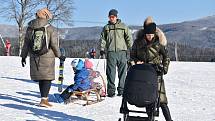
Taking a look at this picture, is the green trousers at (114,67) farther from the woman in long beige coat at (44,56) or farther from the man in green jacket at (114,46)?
the woman in long beige coat at (44,56)

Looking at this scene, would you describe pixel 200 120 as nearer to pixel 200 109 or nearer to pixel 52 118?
pixel 200 109

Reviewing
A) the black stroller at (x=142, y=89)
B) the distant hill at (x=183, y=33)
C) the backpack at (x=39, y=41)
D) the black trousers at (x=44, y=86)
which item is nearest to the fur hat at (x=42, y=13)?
the backpack at (x=39, y=41)

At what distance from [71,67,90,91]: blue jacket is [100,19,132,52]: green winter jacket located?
0.94m

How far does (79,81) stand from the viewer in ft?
30.5

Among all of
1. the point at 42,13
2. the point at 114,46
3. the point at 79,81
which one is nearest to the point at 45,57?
the point at 42,13

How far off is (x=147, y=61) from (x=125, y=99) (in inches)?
29.7

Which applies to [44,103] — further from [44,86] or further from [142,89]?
[142,89]

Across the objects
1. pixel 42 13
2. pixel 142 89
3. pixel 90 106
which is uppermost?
pixel 42 13

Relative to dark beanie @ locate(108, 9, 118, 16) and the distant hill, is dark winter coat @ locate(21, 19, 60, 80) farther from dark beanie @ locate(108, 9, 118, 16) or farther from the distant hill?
the distant hill

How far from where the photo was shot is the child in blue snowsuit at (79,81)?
9.23 meters

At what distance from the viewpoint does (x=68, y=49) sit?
147ft

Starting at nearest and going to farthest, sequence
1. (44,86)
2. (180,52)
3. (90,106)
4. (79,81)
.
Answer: (44,86) < (90,106) < (79,81) < (180,52)

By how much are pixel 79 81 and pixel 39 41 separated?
4.21ft

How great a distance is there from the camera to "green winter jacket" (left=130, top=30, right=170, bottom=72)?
653 cm
